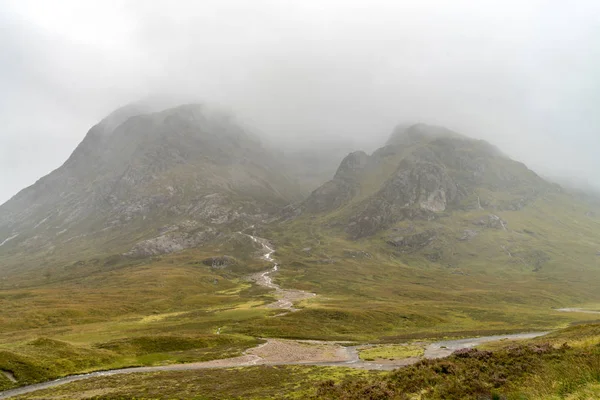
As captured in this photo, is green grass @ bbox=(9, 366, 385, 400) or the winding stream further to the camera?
the winding stream

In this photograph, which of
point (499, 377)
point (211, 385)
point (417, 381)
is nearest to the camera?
point (499, 377)

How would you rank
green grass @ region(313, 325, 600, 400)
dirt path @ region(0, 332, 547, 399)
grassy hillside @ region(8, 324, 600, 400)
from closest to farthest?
green grass @ region(313, 325, 600, 400)
grassy hillside @ region(8, 324, 600, 400)
dirt path @ region(0, 332, 547, 399)

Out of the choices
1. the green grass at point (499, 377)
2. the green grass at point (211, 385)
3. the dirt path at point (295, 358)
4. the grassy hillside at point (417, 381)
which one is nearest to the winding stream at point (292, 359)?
the dirt path at point (295, 358)

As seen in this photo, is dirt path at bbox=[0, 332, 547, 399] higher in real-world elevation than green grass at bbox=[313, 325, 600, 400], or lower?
lower

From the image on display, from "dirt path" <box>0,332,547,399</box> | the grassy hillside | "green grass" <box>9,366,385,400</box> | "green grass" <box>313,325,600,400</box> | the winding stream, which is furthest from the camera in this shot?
"dirt path" <box>0,332,547,399</box>

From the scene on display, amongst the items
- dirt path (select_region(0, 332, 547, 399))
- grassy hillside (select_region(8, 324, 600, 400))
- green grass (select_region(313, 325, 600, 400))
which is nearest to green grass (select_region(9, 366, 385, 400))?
grassy hillside (select_region(8, 324, 600, 400))

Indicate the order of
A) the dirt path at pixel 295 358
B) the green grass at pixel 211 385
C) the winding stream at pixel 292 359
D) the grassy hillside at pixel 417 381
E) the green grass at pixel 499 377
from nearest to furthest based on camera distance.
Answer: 1. the green grass at pixel 499 377
2. the grassy hillside at pixel 417 381
3. the green grass at pixel 211 385
4. the winding stream at pixel 292 359
5. the dirt path at pixel 295 358

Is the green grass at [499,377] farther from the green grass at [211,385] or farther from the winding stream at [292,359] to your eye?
the winding stream at [292,359]

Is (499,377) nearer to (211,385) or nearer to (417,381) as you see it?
(417,381)

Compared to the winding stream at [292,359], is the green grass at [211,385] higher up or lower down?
higher up

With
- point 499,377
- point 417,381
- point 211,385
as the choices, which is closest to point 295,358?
point 211,385

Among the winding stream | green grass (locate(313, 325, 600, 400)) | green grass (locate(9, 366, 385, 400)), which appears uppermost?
green grass (locate(313, 325, 600, 400))

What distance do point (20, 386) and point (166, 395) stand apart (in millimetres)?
27136

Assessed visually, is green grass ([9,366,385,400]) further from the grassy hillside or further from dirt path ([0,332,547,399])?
dirt path ([0,332,547,399])
